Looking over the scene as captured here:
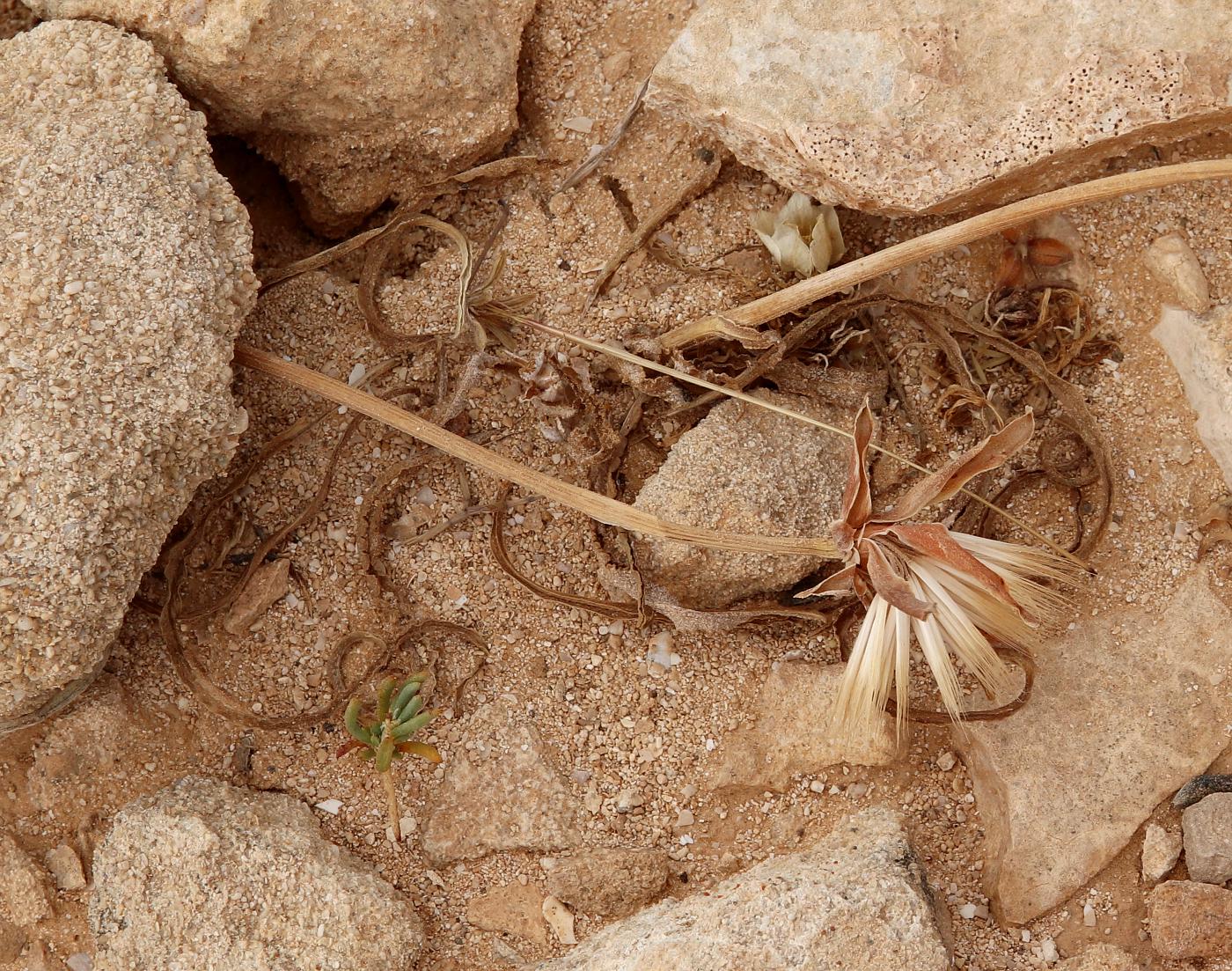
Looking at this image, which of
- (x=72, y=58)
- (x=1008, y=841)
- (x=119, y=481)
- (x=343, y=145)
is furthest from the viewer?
(x=343, y=145)

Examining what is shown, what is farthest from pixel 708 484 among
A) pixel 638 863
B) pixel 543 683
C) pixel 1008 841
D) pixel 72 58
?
pixel 72 58

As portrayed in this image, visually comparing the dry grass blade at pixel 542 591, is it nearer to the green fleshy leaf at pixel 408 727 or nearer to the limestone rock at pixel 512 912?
the green fleshy leaf at pixel 408 727

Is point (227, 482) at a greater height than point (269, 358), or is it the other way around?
point (269, 358)

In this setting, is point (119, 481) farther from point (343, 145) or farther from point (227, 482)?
point (343, 145)

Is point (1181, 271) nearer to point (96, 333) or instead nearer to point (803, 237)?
point (803, 237)

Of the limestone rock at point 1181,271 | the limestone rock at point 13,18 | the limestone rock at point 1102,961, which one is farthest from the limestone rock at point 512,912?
the limestone rock at point 13,18

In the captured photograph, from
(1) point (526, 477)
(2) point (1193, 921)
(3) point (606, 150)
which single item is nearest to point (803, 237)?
(3) point (606, 150)

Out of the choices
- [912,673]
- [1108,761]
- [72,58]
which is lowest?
[1108,761]
